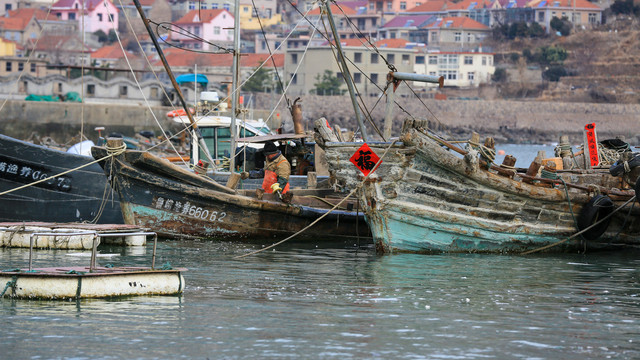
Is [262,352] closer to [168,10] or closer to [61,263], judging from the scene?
[61,263]

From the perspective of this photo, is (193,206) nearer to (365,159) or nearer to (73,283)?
(365,159)

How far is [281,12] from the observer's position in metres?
169

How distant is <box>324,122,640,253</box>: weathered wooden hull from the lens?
16500 millimetres

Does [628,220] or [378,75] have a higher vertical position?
[378,75]

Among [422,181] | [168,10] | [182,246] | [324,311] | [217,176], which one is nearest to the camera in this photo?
[324,311]

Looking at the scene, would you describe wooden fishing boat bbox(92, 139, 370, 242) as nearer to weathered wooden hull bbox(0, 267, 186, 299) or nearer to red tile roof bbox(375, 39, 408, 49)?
weathered wooden hull bbox(0, 267, 186, 299)

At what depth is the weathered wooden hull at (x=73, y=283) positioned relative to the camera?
1173cm

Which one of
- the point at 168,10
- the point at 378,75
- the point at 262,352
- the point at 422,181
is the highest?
the point at 168,10

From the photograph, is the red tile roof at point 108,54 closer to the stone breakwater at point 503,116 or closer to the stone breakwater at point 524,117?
the stone breakwater at point 503,116

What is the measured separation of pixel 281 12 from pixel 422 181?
155 m

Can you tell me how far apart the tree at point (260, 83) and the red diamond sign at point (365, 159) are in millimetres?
81048

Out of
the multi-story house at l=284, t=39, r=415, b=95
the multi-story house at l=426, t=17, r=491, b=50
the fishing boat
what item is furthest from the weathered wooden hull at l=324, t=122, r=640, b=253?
the multi-story house at l=426, t=17, r=491, b=50

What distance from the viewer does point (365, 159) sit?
1669 cm

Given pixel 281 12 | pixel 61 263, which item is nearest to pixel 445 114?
pixel 281 12
